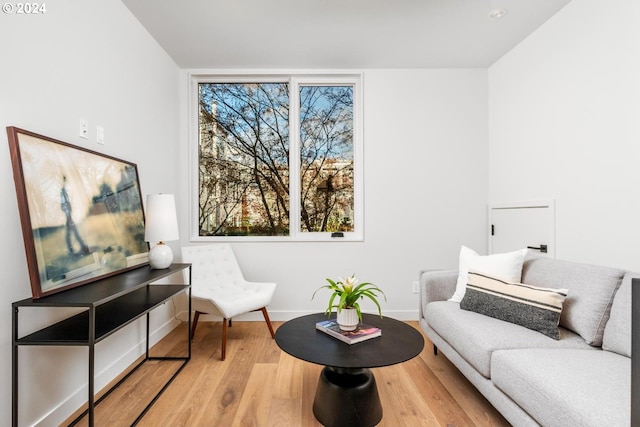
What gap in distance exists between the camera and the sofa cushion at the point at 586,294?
63.2 inches

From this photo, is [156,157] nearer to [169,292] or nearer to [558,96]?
[169,292]

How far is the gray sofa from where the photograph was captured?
114 cm

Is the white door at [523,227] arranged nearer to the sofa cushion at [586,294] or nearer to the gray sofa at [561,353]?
the gray sofa at [561,353]

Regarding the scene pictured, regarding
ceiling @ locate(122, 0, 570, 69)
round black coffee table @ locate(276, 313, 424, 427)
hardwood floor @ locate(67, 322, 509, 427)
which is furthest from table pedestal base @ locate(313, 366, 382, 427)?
ceiling @ locate(122, 0, 570, 69)

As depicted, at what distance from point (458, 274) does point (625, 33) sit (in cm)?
177

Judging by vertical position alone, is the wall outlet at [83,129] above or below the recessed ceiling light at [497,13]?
below

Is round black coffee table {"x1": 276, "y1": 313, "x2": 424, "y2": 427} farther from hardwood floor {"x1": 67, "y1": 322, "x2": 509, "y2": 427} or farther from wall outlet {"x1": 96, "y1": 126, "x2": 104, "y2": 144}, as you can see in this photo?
wall outlet {"x1": 96, "y1": 126, "x2": 104, "y2": 144}

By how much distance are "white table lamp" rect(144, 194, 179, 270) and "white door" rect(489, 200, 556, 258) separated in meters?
2.74

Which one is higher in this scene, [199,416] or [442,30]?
[442,30]

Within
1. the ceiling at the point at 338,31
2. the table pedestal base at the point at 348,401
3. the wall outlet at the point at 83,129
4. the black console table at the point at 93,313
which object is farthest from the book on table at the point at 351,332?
the ceiling at the point at 338,31

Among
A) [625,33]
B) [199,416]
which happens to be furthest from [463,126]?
[199,416]

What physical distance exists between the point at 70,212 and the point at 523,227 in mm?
3214

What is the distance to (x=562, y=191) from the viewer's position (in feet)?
7.48

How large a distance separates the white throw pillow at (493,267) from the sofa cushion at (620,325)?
544 mm
